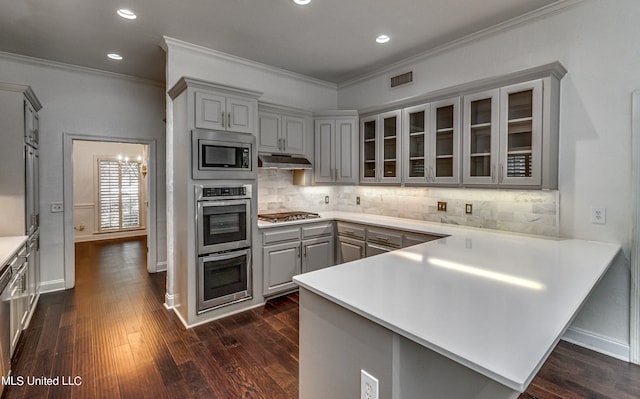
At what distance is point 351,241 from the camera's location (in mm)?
3955

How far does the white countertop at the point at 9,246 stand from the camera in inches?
87.7

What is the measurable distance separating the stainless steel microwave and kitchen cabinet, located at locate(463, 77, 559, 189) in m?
2.22

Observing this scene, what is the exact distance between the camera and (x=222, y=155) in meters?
3.20

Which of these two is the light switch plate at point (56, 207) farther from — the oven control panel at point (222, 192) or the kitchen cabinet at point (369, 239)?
the kitchen cabinet at point (369, 239)

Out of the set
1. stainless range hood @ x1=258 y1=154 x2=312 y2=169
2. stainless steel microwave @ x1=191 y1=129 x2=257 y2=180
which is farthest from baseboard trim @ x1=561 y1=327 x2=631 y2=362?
stainless steel microwave @ x1=191 y1=129 x2=257 y2=180

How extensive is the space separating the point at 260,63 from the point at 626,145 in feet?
12.5

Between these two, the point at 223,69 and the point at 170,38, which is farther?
the point at 223,69

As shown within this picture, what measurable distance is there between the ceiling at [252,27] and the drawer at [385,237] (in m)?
2.10

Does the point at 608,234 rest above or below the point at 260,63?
below

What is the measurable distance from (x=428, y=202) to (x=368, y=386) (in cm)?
293

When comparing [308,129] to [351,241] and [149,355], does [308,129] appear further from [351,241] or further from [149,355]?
[149,355]

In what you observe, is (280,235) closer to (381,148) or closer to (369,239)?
(369,239)

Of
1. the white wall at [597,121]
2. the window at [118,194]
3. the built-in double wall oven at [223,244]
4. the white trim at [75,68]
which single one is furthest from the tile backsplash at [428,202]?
the window at [118,194]

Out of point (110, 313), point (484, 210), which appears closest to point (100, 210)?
point (110, 313)
